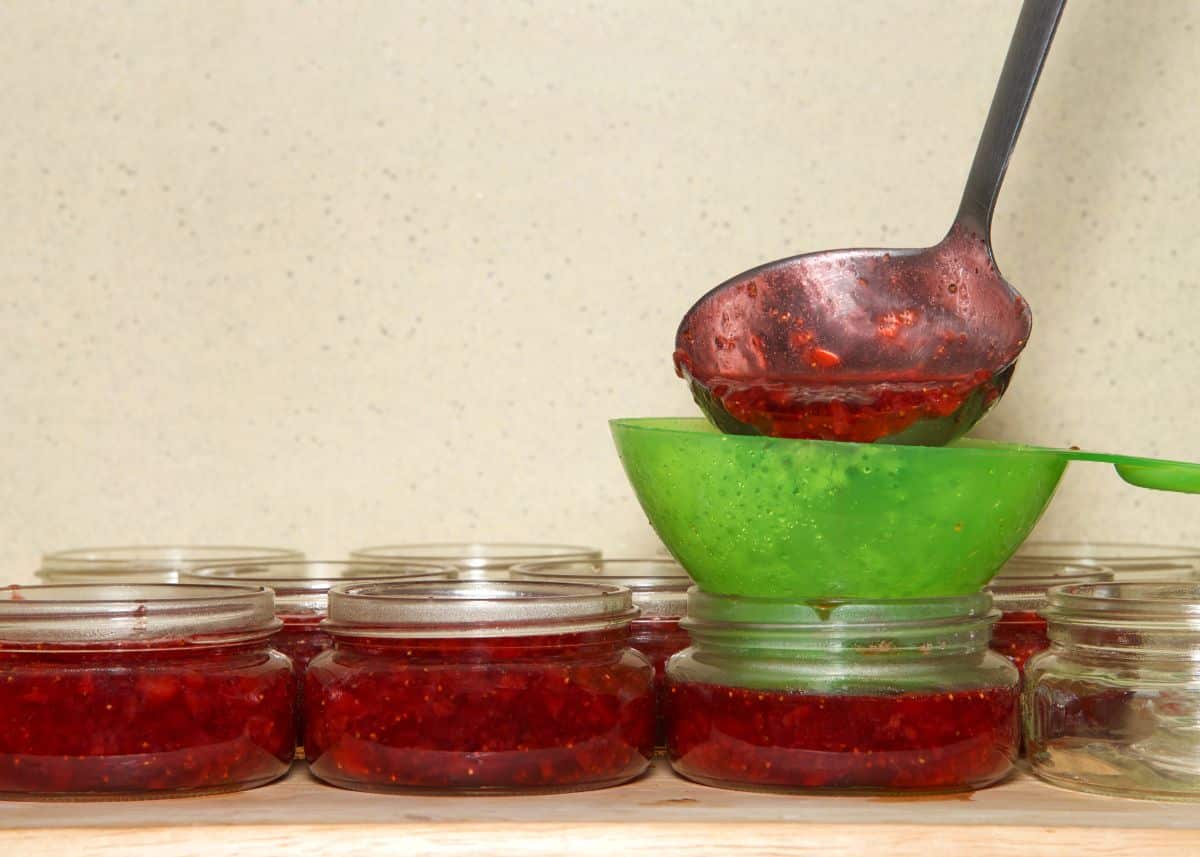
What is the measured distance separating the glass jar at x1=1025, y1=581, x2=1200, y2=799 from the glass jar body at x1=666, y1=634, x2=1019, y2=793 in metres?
0.03

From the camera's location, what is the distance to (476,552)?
1.09m

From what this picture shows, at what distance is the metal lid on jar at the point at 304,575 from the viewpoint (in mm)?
884

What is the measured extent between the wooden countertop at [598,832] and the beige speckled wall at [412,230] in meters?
0.45

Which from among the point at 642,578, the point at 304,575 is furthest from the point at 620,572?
the point at 304,575

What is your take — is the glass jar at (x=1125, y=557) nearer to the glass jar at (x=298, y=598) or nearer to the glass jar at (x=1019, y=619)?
the glass jar at (x=1019, y=619)

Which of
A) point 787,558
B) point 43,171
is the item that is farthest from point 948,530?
point 43,171

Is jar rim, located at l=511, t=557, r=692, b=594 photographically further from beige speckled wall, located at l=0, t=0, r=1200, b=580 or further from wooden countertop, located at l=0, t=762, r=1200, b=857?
wooden countertop, located at l=0, t=762, r=1200, b=857

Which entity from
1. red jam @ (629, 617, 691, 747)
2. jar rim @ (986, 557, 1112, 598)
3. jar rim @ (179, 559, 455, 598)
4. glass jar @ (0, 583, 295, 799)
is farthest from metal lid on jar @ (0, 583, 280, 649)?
jar rim @ (986, 557, 1112, 598)

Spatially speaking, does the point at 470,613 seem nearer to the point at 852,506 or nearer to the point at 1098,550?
the point at 852,506

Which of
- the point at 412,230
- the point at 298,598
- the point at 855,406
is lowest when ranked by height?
the point at 298,598

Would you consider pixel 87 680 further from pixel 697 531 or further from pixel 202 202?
pixel 202 202

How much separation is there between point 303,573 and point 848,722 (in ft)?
1.53

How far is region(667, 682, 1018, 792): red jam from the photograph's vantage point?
712 mm

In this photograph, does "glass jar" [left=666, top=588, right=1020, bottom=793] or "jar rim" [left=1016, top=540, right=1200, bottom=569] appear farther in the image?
"jar rim" [left=1016, top=540, right=1200, bottom=569]
